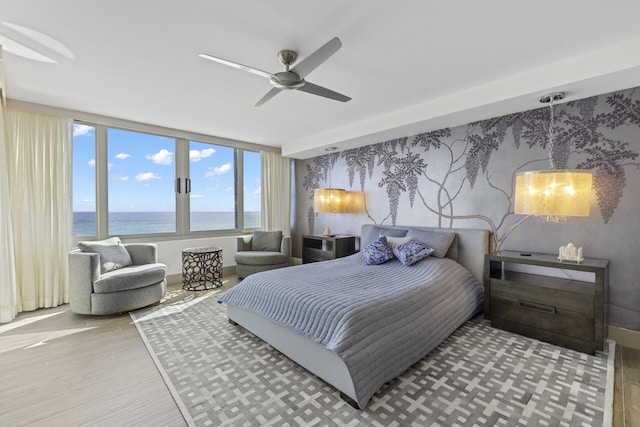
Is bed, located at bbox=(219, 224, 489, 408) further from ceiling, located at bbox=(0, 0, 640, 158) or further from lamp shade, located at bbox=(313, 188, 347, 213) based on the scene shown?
ceiling, located at bbox=(0, 0, 640, 158)

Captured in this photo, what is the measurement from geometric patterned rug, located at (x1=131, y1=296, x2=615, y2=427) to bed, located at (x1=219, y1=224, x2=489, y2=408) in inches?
4.6

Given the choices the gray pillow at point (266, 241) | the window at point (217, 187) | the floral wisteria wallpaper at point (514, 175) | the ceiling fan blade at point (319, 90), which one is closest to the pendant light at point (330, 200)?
the floral wisteria wallpaper at point (514, 175)

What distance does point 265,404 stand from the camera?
1778 millimetres

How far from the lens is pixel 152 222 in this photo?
16.1 feet

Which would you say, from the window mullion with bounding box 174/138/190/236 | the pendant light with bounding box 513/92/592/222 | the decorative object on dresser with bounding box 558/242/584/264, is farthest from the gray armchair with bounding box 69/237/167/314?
the decorative object on dresser with bounding box 558/242/584/264

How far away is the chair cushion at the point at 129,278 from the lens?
3.13m

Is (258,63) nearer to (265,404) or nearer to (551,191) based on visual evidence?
(265,404)

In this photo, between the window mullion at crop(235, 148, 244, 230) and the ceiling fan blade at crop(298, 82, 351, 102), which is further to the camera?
the window mullion at crop(235, 148, 244, 230)

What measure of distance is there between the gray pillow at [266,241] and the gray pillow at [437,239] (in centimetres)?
250

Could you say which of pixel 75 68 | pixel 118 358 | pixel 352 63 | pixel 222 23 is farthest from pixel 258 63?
pixel 118 358

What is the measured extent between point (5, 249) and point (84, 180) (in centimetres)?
130

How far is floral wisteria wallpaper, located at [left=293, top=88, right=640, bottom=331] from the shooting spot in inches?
102

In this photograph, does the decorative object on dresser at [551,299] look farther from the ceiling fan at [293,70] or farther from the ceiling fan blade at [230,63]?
the ceiling fan blade at [230,63]

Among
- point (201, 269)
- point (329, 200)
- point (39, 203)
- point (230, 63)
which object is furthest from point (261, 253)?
point (230, 63)
